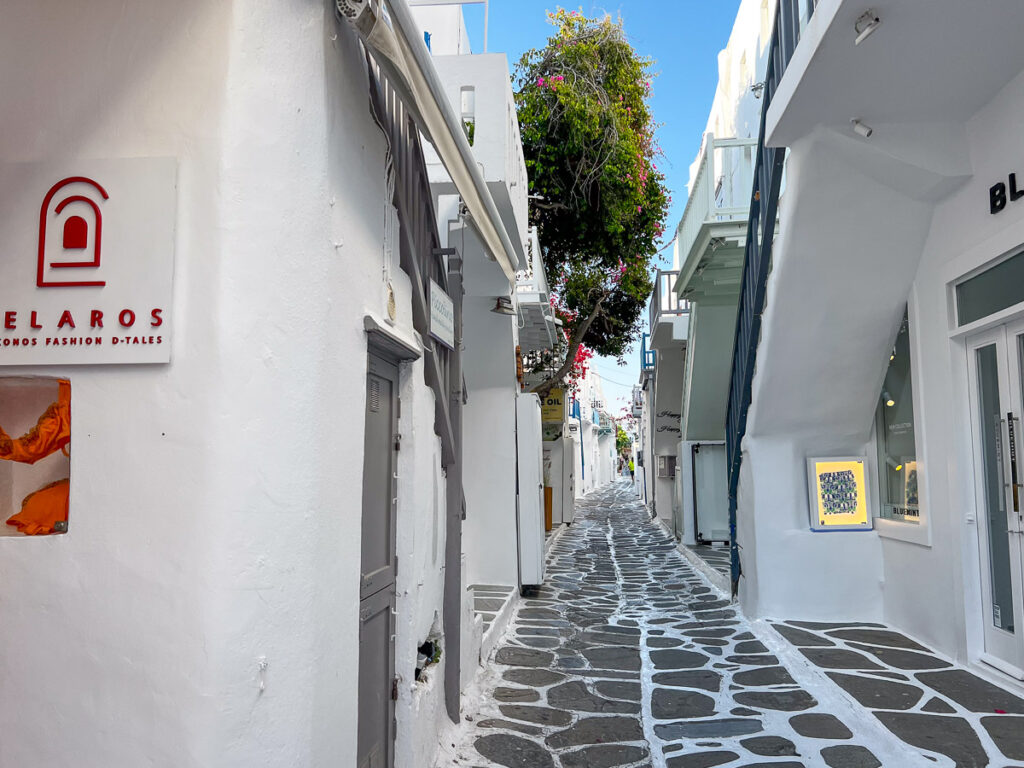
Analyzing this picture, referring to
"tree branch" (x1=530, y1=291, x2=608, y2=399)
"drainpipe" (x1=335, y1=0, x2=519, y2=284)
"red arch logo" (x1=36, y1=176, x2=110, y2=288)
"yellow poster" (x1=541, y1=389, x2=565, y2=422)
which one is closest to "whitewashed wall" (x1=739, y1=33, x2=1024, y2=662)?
"drainpipe" (x1=335, y1=0, x2=519, y2=284)

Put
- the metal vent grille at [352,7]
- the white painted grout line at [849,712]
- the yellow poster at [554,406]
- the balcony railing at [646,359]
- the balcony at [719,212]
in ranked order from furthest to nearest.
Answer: the balcony railing at [646,359] < the yellow poster at [554,406] < the balcony at [719,212] < the white painted grout line at [849,712] < the metal vent grille at [352,7]

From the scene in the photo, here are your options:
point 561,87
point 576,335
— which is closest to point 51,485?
point 561,87

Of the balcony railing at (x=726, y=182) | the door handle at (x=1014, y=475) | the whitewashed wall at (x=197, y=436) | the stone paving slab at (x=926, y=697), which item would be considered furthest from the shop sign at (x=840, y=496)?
the whitewashed wall at (x=197, y=436)

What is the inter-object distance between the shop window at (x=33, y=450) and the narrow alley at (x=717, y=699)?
293 centimetres

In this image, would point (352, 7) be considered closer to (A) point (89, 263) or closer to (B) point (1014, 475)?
(A) point (89, 263)

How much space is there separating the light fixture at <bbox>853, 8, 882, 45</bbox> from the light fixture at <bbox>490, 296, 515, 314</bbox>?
452 centimetres

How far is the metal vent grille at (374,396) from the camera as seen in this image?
378 centimetres

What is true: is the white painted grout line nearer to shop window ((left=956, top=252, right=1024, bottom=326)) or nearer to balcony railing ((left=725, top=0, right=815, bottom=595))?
balcony railing ((left=725, top=0, right=815, bottom=595))

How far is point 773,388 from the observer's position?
24.9 ft

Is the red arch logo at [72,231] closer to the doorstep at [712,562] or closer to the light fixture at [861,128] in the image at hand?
the light fixture at [861,128]

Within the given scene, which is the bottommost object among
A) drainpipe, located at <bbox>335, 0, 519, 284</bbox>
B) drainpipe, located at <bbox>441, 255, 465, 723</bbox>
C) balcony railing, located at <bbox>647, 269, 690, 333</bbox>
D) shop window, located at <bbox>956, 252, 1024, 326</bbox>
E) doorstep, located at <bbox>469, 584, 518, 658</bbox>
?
doorstep, located at <bbox>469, 584, 518, 658</bbox>

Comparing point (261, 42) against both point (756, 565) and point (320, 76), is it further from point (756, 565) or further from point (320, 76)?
point (756, 565)

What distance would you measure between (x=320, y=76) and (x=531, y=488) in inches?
298

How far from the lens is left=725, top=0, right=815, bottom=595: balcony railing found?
5953 millimetres
